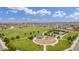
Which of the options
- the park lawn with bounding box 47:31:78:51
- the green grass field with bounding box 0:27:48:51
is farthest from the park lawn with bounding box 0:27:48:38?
the park lawn with bounding box 47:31:78:51

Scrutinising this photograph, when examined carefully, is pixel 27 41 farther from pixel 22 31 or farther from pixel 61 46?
pixel 61 46

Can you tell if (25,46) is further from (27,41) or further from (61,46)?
(61,46)

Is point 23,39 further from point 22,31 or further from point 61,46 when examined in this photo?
point 61,46

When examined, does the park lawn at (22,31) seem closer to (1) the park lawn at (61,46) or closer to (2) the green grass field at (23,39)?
(2) the green grass field at (23,39)

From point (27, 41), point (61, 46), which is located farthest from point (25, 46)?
point (61, 46)

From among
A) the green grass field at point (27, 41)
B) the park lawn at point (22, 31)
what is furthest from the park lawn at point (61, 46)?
the park lawn at point (22, 31)

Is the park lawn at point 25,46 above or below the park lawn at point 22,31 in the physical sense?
below

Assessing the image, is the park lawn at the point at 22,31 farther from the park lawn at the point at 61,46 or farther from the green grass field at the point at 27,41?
the park lawn at the point at 61,46

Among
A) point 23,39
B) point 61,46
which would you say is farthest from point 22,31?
point 61,46

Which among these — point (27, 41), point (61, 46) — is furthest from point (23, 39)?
point (61, 46)

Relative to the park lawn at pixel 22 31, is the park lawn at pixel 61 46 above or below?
below

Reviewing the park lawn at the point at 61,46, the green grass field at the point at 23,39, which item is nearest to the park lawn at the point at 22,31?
the green grass field at the point at 23,39
